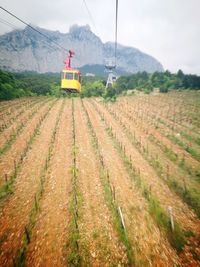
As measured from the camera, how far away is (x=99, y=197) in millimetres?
13477

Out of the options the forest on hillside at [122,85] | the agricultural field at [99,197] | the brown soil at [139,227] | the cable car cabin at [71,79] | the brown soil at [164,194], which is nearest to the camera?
the brown soil at [139,227]

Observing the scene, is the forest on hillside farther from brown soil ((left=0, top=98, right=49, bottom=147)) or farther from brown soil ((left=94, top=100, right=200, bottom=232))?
brown soil ((left=94, top=100, right=200, bottom=232))

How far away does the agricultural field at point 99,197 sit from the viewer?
9.70 meters

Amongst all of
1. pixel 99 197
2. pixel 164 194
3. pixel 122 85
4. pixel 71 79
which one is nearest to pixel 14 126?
pixel 71 79

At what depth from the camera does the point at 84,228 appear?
35.8ft

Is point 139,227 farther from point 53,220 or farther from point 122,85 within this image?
point 122,85

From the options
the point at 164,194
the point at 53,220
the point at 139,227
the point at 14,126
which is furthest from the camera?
the point at 14,126

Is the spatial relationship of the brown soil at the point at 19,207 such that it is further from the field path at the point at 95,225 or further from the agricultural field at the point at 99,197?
the field path at the point at 95,225

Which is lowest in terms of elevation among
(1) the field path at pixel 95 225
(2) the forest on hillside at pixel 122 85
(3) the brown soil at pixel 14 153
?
(1) the field path at pixel 95 225

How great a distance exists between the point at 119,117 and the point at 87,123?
6585 mm

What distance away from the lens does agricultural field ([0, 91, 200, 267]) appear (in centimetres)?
970

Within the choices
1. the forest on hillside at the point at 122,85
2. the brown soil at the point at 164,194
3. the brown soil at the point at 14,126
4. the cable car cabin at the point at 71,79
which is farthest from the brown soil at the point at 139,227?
the forest on hillside at the point at 122,85

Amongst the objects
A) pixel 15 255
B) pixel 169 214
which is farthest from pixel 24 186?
pixel 169 214

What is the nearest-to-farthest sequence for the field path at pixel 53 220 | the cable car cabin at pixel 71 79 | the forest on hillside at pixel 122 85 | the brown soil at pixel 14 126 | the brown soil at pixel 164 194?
the field path at pixel 53 220, the brown soil at pixel 164 194, the brown soil at pixel 14 126, the cable car cabin at pixel 71 79, the forest on hillside at pixel 122 85
